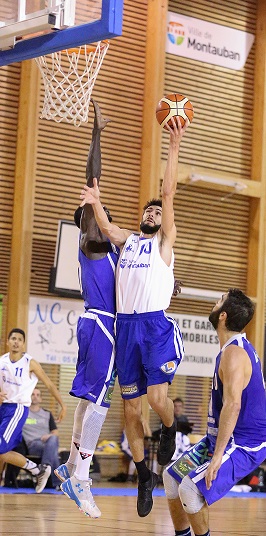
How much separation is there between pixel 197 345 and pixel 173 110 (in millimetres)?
9028

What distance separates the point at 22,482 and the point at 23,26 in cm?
710

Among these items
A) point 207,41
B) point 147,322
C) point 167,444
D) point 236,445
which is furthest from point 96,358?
point 207,41

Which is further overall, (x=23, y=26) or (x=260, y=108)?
(x=260, y=108)

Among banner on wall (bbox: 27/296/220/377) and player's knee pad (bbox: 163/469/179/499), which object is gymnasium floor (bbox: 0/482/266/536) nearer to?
player's knee pad (bbox: 163/469/179/499)

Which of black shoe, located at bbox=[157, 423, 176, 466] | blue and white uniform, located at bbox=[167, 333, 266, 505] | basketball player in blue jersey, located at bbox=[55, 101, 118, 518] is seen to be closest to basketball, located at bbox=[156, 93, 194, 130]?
basketball player in blue jersey, located at bbox=[55, 101, 118, 518]

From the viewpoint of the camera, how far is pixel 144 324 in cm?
670

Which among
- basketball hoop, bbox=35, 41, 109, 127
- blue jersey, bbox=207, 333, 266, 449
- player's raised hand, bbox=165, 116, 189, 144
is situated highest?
basketball hoop, bbox=35, 41, 109, 127

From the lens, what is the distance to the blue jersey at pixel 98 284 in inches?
272

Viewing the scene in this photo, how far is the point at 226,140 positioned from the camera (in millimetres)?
16250

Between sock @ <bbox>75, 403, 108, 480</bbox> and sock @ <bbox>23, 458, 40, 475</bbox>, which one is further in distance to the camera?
sock @ <bbox>23, 458, 40, 475</bbox>

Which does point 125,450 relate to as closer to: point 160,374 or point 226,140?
point 226,140

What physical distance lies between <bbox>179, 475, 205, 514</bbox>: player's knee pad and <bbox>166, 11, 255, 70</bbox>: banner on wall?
36.3 feet

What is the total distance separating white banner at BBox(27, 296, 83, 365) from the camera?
13.5m

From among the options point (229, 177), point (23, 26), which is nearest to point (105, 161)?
point (229, 177)
